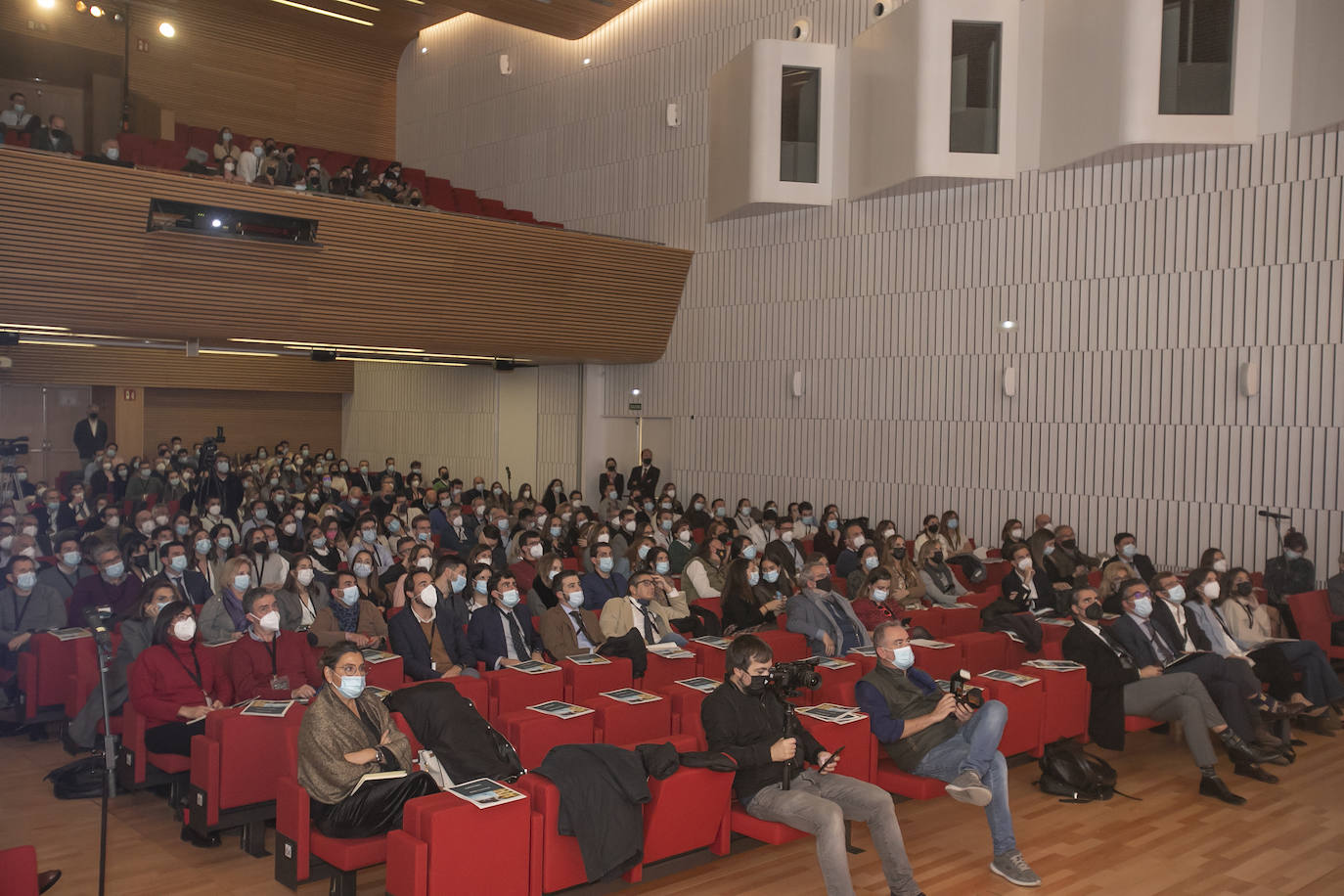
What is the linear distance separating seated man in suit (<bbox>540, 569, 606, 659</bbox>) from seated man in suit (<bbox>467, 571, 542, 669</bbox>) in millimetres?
153

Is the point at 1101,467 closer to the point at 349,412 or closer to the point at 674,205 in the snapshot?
the point at 674,205

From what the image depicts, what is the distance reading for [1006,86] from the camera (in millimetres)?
11969

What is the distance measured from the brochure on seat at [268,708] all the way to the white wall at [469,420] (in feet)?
42.5

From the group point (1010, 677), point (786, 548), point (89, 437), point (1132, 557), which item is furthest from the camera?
point (89, 437)

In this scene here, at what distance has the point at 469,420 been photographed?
20406mm

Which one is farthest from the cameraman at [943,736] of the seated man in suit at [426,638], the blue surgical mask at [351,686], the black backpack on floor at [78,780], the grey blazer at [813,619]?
the black backpack on floor at [78,780]

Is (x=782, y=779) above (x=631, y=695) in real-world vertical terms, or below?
below

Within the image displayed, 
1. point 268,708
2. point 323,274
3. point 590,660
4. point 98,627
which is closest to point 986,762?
point 590,660

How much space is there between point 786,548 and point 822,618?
364cm

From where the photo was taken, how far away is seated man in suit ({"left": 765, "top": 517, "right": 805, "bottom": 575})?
36.7ft

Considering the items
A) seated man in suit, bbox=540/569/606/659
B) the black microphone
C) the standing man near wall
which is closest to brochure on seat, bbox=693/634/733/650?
seated man in suit, bbox=540/569/606/659

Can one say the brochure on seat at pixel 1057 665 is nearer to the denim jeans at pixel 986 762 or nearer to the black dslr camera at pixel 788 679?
the denim jeans at pixel 986 762

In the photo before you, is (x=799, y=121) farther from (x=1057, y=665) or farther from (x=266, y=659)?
(x=266, y=659)

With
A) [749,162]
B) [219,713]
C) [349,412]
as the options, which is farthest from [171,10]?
[219,713]
